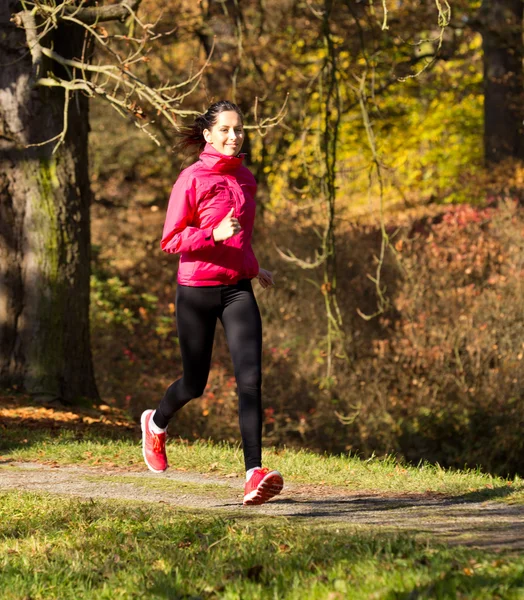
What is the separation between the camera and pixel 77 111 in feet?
37.1

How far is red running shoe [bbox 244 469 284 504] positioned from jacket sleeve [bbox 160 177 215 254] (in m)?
1.23

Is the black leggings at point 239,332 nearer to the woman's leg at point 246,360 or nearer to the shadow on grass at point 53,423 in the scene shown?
the woman's leg at point 246,360

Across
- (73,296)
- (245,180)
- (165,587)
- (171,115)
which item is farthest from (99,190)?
(165,587)

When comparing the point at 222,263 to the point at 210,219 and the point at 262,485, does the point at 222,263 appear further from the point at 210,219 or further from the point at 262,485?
the point at 262,485

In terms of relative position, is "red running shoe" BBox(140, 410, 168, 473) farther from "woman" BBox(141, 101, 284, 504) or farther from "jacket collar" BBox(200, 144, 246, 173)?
"jacket collar" BBox(200, 144, 246, 173)

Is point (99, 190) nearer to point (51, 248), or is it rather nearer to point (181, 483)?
point (51, 248)

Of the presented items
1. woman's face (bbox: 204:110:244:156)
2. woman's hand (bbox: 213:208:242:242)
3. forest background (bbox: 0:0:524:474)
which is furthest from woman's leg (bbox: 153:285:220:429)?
Answer: forest background (bbox: 0:0:524:474)

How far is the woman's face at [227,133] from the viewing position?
5.74 m

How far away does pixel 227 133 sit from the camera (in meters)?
5.76

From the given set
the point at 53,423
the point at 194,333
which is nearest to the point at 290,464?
the point at 194,333

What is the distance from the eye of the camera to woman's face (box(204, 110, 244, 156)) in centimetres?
574

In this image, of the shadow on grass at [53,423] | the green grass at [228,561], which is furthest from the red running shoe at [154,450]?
the shadow on grass at [53,423]

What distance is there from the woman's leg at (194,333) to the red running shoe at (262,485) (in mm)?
709

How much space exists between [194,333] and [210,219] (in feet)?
2.14
